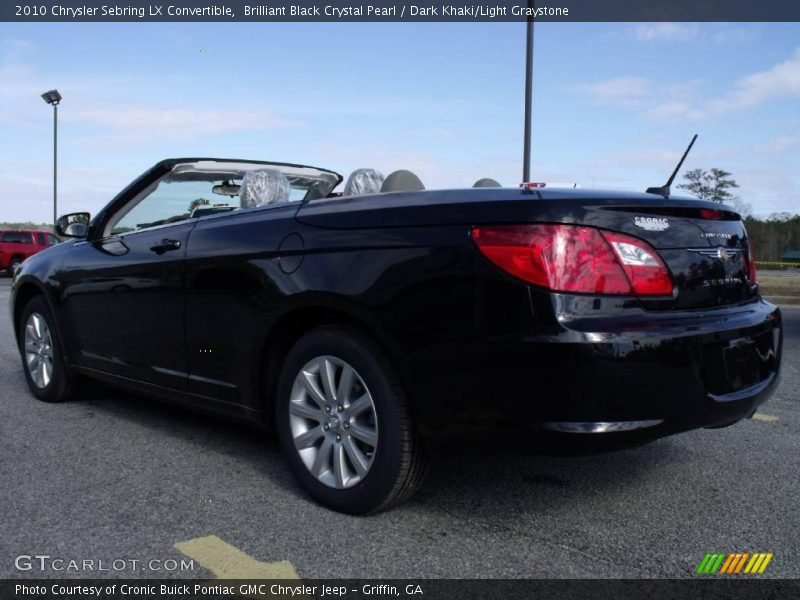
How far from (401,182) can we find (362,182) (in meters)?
0.51

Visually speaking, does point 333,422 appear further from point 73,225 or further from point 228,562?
point 73,225

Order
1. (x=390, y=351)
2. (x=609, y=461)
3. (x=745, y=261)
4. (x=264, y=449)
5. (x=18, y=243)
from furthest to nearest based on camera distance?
(x=18, y=243)
(x=264, y=449)
(x=609, y=461)
(x=745, y=261)
(x=390, y=351)

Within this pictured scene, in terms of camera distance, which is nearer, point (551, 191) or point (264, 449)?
point (551, 191)

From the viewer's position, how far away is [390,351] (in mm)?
2891

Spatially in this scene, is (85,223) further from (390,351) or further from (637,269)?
(637,269)

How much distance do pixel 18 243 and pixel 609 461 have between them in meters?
28.7

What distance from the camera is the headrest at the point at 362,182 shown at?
13.3ft

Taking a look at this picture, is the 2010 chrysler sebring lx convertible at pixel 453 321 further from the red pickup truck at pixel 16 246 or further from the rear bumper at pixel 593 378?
the red pickup truck at pixel 16 246

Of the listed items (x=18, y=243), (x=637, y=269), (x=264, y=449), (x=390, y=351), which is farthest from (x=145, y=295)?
(x=18, y=243)

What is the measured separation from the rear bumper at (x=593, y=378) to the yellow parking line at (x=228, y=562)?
0.69 m

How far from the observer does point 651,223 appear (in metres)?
2.80

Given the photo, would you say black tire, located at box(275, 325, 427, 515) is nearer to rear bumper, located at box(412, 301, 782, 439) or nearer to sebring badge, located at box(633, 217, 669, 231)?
rear bumper, located at box(412, 301, 782, 439)

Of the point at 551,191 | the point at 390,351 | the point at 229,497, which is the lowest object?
the point at 229,497

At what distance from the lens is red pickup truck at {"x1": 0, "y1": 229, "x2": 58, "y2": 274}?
1094 inches
